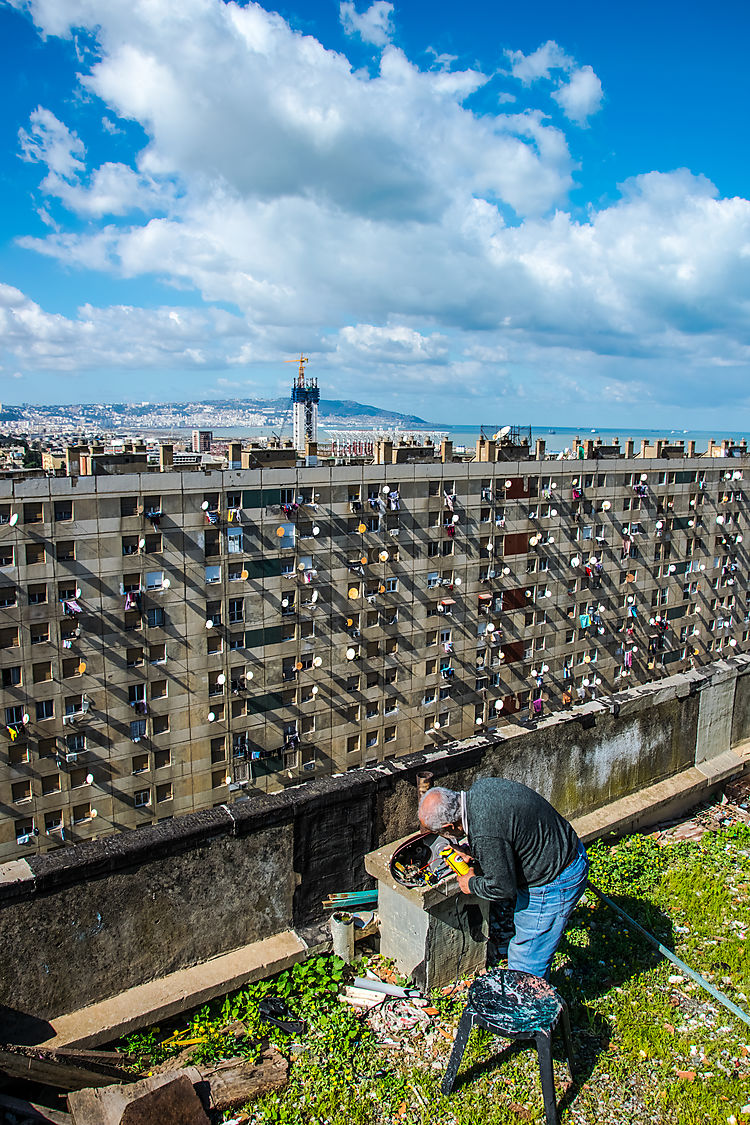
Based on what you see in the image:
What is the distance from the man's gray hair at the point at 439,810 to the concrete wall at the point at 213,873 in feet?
9.61

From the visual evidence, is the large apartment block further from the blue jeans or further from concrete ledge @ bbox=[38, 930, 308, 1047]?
the blue jeans

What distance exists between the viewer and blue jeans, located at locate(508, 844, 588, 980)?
19.2ft

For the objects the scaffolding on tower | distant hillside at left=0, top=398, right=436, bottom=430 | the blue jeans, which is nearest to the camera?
the blue jeans

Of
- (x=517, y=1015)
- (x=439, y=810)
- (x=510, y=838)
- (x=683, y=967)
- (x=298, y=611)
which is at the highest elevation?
(x=439, y=810)

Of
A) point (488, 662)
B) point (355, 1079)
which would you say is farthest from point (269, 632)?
point (355, 1079)

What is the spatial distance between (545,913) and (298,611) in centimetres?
2704

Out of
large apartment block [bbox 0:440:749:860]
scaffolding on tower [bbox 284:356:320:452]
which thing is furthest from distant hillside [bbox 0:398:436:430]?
large apartment block [bbox 0:440:749:860]

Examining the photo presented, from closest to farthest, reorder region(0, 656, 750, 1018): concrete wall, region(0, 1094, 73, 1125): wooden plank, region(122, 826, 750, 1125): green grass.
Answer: region(0, 1094, 73, 1125): wooden plank → region(122, 826, 750, 1125): green grass → region(0, 656, 750, 1018): concrete wall

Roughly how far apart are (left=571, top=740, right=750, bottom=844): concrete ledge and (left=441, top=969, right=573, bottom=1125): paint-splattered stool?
15.6 ft

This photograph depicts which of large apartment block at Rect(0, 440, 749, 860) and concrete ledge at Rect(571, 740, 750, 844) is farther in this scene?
large apartment block at Rect(0, 440, 749, 860)

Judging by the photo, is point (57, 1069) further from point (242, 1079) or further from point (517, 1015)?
point (517, 1015)

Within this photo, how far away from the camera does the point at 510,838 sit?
5.55 m

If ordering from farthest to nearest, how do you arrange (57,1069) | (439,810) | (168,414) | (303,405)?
(168,414), (303,405), (57,1069), (439,810)

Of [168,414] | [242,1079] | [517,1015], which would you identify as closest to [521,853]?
[517,1015]
